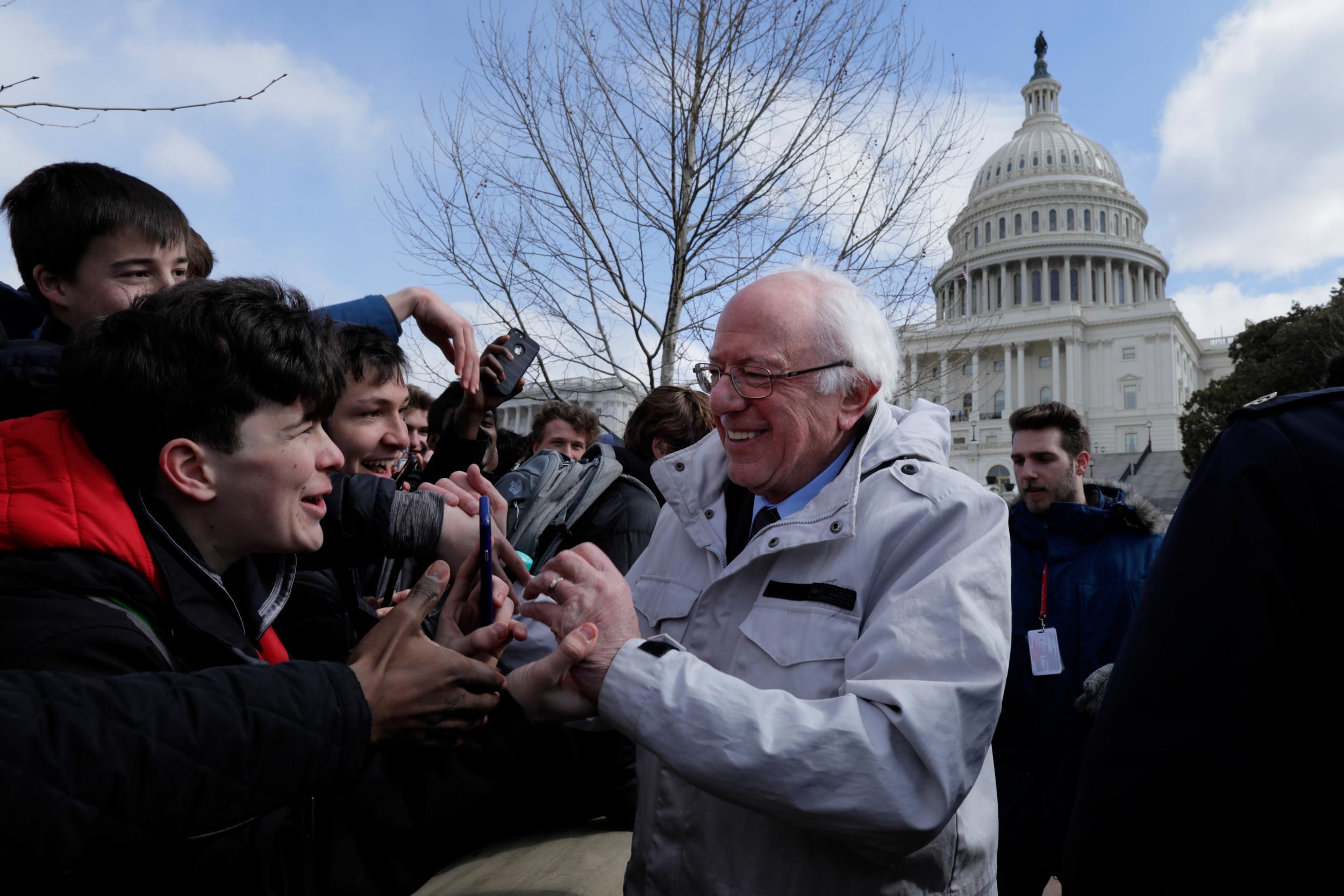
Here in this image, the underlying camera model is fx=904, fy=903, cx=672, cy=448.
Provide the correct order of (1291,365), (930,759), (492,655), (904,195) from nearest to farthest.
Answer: (930,759) < (492,655) < (904,195) < (1291,365)

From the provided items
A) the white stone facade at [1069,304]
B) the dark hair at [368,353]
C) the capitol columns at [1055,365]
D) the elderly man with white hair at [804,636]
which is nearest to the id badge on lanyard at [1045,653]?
the elderly man with white hair at [804,636]

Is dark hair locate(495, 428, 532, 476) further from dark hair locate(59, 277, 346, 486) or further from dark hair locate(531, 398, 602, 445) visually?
dark hair locate(59, 277, 346, 486)

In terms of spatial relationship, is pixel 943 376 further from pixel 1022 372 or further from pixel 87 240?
pixel 1022 372

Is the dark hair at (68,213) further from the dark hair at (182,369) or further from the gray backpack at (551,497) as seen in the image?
the gray backpack at (551,497)

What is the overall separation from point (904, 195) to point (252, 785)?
28.6 ft

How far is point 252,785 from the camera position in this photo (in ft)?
4.40

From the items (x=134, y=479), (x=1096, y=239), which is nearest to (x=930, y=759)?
(x=134, y=479)

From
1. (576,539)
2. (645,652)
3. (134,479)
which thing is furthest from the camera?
(576,539)

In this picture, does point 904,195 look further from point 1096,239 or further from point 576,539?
Result: point 1096,239

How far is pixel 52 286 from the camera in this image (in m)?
2.33

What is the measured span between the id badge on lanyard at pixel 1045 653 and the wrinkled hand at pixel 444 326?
9.65 feet

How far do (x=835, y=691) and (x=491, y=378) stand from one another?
2.31 m

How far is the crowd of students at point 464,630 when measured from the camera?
1.23 meters

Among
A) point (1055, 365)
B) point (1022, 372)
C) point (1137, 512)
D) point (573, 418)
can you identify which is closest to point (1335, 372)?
point (1137, 512)
